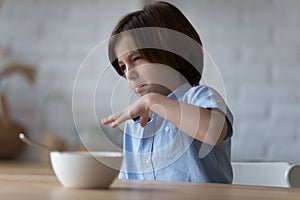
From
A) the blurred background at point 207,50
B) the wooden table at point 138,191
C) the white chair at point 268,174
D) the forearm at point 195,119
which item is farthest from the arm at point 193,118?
the blurred background at point 207,50

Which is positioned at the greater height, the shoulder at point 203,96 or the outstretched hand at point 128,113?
the outstretched hand at point 128,113

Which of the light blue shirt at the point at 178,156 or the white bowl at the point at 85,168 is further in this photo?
the light blue shirt at the point at 178,156

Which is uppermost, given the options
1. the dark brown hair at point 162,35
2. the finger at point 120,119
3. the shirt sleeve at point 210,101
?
the dark brown hair at point 162,35

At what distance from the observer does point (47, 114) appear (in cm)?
250

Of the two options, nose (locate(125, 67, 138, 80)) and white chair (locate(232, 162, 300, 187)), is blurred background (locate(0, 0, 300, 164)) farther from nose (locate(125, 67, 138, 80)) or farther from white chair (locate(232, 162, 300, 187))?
nose (locate(125, 67, 138, 80))

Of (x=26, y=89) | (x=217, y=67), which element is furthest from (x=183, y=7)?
(x=26, y=89)

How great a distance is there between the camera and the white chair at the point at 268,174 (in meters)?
1.16

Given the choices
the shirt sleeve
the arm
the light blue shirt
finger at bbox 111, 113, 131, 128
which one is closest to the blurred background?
the light blue shirt

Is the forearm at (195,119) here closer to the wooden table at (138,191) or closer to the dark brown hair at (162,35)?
the wooden table at (138,191)

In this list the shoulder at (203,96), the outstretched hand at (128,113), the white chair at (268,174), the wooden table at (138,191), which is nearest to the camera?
the wooden table at (138,191)

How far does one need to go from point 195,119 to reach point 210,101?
0.09 metres

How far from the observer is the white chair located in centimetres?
116

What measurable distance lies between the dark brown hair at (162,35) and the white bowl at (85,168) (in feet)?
1.69

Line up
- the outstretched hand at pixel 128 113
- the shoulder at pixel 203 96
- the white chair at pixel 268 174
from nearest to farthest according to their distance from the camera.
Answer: the outstretched hand at pixel 128 113, the shoulder at pixel 203 96, the white chair at pixel 268 174
